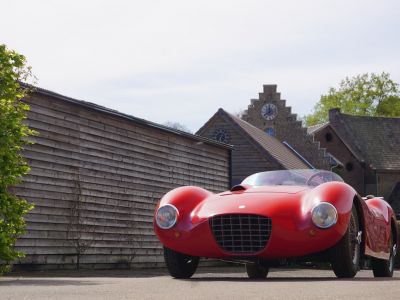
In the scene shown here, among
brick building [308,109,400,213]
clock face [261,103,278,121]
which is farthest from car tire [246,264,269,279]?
brick building [308,109,400,213]

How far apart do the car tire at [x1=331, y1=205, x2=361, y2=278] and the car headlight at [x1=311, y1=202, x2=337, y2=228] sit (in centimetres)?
28

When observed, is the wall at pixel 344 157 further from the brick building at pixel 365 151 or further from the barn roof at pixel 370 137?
the barn roof at pixel 370 137

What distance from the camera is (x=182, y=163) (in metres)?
24.3

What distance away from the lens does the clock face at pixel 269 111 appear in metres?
58.9

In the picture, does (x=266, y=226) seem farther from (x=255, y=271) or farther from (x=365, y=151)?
(x=365, y=151)

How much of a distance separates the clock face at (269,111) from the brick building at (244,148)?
49.4 feet

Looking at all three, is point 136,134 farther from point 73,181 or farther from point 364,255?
point 364,255

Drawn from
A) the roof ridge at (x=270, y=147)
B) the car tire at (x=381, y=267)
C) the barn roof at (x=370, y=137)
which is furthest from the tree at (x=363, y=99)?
the car tire at (x=381, y=267)

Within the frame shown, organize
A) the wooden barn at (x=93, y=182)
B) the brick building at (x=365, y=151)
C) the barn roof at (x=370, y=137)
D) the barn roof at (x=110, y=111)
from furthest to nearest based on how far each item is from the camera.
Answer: the barn roof at (x=370, y=137) → the brick building at (x=365, y=151) → the barn roof at (x=110, y=111) → the wooden barn at (x=93, y=182)

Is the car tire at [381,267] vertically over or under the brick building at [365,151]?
under

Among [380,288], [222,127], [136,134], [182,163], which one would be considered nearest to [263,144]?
[222,127]

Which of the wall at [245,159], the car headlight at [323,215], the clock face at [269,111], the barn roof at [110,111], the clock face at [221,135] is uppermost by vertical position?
the clock face at [269,111]

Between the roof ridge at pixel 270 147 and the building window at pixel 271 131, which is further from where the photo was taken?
Answer: the building window at pixel 271 131

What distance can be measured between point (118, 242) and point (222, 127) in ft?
74.9
